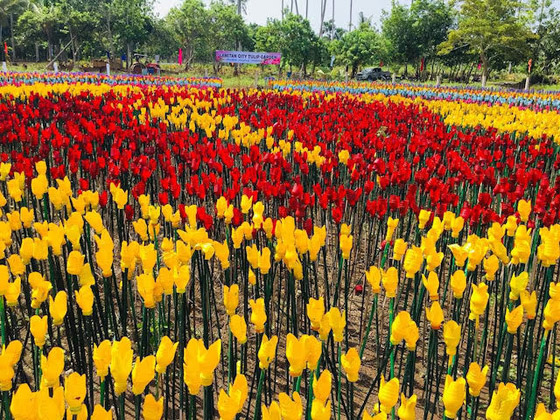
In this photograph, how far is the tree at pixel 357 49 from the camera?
1868 inches

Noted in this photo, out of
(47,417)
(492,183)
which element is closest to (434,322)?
(47,417)

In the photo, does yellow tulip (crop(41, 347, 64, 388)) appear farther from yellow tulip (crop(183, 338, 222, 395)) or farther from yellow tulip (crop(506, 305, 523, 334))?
yellow tulip (crop(506, 305, 523, 334))

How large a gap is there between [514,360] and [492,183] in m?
1.70

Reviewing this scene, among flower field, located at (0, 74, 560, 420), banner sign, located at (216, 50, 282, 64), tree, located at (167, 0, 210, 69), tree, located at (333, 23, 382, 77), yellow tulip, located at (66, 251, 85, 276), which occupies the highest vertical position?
tree, located at (167, 0, 210, 69)

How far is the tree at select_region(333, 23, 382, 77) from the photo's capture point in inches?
1868

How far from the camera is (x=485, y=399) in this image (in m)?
2.96

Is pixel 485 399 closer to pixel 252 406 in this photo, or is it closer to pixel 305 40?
pixel 252 406

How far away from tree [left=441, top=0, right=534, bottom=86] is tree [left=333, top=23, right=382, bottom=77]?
9203 mm

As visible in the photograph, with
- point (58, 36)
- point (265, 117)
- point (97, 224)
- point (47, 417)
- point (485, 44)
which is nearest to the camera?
point (47, 417)

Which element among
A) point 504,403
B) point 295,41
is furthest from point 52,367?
point 295,41

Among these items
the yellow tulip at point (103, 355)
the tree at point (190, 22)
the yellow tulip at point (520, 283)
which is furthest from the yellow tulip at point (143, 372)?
the tree at point (190, 22)

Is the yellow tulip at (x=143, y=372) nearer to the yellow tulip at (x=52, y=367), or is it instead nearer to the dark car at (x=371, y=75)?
the yellow tulip at (x=52, y=367)

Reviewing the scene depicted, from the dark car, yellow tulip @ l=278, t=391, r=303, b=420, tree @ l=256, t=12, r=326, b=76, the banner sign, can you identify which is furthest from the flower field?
the dark car

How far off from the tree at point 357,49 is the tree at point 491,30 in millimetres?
9203
